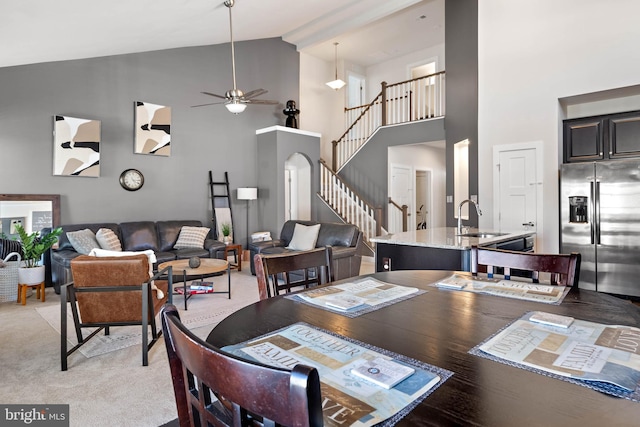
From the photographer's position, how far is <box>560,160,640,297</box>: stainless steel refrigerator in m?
4.28

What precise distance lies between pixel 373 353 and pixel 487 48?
598cm

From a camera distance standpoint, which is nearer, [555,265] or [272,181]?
[555,265]

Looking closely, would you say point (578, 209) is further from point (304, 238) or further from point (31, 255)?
point (31, 255)

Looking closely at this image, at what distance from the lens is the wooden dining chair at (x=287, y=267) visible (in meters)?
1.60

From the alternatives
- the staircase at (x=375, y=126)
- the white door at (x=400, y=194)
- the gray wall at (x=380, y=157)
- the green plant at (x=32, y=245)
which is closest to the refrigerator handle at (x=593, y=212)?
the gray wall at (x=380, y=157)

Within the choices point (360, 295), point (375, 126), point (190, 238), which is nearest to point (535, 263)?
point (360, 295)

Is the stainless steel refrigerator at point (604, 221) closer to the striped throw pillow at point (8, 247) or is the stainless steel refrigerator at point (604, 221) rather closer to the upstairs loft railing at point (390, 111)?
the upstairs loft railing at point (390, 111)

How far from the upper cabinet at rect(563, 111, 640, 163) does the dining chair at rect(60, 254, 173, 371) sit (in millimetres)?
5324

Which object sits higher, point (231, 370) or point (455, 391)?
point (231, 370)

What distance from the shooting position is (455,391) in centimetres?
75

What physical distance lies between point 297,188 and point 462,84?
4.04 m

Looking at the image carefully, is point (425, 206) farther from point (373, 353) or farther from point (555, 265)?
point (373, 353)

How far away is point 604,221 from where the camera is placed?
14.6 ft

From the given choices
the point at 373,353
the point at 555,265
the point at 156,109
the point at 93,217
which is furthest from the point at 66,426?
the point at 156,109
